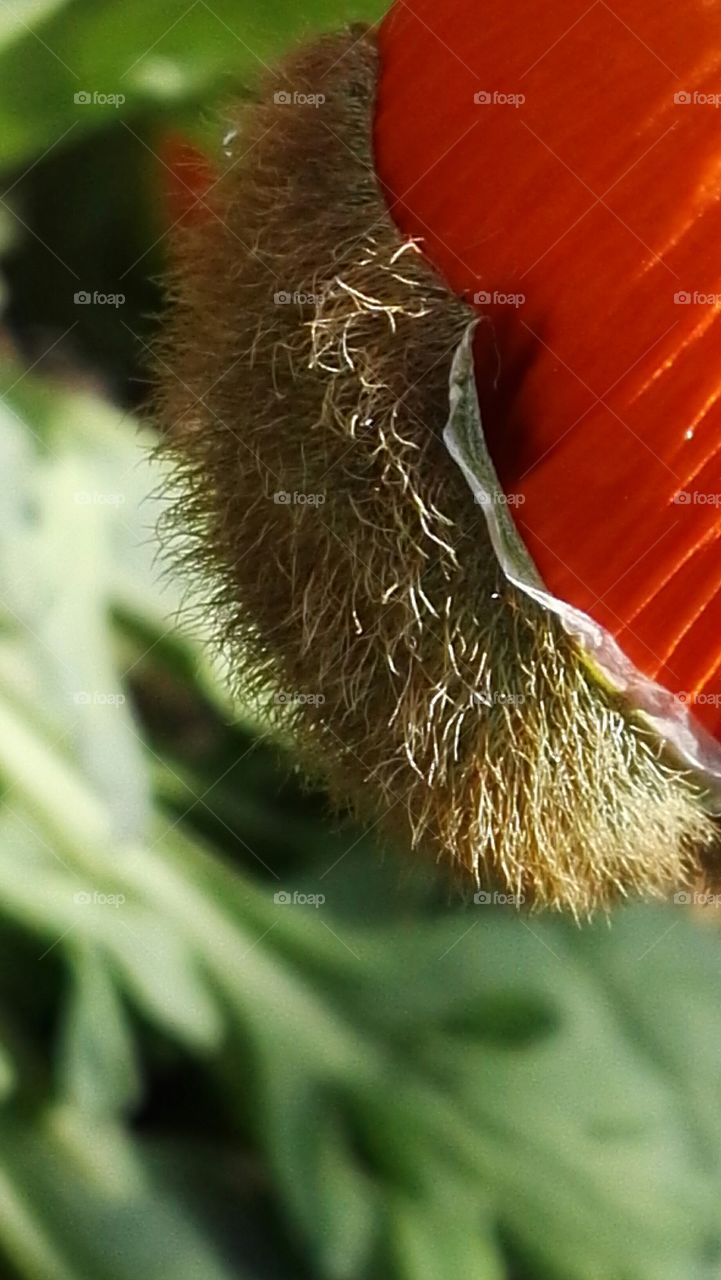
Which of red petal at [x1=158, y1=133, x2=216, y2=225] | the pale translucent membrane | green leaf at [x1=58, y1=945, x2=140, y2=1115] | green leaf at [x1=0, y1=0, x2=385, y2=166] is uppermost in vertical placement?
green leaf at [x1=0, y1=0, x2=385, y2=166]

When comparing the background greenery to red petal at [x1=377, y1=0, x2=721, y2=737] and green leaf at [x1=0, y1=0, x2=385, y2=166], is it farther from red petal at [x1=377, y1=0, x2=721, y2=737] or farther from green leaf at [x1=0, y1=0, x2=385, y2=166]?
red petal at [x1=377, y1=0, x2=721, y2=737]

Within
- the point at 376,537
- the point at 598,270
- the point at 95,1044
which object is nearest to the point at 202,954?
the point at 95,1044

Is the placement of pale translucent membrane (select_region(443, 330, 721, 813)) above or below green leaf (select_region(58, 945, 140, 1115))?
above

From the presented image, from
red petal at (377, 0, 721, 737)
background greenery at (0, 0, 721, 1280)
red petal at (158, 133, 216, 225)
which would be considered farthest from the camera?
background greenery at (0, 0, 721, 1280)

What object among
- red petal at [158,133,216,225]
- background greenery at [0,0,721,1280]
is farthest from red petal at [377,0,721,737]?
background greenery at [0,0,721,1280]

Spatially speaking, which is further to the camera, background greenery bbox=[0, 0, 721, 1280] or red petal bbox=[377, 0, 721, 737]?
background greenery bbox=[0, 0, 721, 1280]

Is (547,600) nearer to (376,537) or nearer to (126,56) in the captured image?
(376,537)

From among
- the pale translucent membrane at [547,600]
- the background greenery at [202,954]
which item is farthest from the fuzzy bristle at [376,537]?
the background greenery at [202,954]
